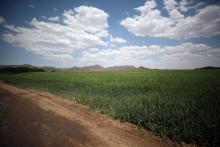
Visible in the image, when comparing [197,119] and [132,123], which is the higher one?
[197,119]

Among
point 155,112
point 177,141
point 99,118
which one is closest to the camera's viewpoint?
point 177,141

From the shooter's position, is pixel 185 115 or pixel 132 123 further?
pixel 132 123

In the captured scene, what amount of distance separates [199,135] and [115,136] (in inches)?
107

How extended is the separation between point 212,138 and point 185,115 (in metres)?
1.56

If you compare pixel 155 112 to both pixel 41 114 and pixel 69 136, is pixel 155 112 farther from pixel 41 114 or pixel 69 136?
pixel 41 114

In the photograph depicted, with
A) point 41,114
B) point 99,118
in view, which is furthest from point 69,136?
point 41,114

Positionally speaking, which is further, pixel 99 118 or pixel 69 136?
pixel 99 118

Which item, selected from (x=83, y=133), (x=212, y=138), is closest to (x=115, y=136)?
(x=83, y=133)

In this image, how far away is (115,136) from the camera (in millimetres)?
5203

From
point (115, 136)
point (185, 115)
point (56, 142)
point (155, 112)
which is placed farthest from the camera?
point (155, 112)

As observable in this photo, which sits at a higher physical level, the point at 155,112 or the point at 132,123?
the point at 155,112

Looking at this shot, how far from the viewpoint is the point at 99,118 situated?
23.9 ft

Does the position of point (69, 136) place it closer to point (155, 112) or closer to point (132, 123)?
point (132, 123)

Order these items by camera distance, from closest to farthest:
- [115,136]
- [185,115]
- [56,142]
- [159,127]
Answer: [56,142] < [115,136] < [159,127] < [185,115]
